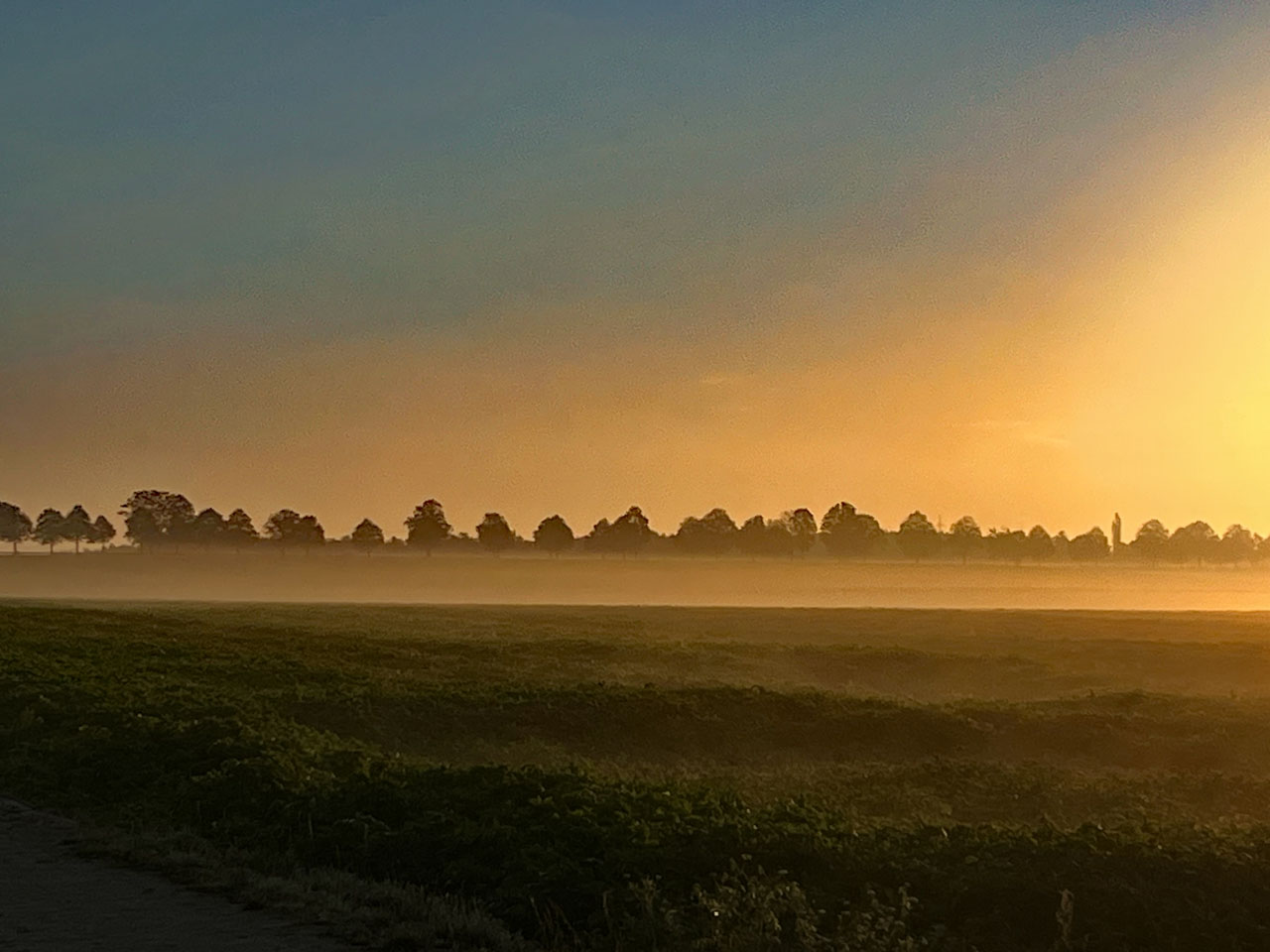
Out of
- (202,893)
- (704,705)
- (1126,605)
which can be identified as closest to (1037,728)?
(704,705)

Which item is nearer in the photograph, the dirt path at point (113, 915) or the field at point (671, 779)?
the dirt path at point (113, 915)

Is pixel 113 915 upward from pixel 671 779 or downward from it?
downward

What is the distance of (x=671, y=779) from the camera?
21828mm

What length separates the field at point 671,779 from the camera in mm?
13203

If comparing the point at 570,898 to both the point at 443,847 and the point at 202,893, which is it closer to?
the point at 443,847

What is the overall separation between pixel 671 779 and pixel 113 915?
982cm

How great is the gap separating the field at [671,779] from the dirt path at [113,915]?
3.00 ft

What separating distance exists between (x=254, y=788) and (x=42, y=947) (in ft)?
22.7

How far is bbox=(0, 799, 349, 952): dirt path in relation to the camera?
41.5 ft

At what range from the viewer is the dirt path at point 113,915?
41.5 ft

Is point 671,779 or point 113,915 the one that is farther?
point 671,779

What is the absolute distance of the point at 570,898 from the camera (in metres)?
13.8

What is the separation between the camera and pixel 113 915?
1386 cm

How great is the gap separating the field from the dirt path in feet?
3.00
